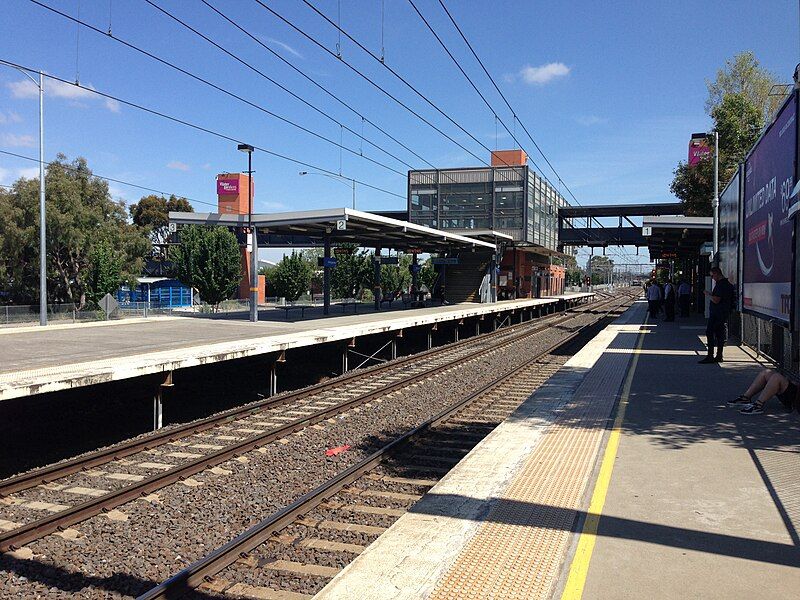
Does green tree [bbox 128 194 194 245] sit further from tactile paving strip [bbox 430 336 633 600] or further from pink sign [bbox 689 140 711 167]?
tactile paving strip [bbox 430 336 633 600]

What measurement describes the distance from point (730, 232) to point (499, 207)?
31828 millimetres

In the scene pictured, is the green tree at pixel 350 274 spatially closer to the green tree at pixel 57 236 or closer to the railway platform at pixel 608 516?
the green tree at pixel 57 236

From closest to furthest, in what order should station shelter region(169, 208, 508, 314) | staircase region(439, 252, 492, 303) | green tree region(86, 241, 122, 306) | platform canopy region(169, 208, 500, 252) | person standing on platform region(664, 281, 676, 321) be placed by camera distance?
1. platform canopy region(169, 208, 500, 252)
2. station shelter region(169, 208, 508, 314)
3. person standing on platform region(664, 281, 676, 321)
4. green tree region(86, 241, 122, 306)
5. staircase region(439, 252, 492, 303)

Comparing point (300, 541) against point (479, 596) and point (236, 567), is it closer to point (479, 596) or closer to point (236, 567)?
point (236, 567)

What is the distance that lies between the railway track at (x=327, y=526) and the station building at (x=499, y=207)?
123ft

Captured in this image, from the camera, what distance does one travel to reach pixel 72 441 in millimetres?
8953

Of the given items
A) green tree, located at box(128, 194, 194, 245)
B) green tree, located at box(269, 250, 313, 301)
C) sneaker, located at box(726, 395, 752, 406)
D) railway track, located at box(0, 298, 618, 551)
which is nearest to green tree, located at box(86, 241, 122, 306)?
green tree, located at box(269, 250, 313, 301)

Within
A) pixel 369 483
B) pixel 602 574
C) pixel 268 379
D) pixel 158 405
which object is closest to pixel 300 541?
pixel 369 483

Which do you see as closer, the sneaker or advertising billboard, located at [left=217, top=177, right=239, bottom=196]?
the sneaker

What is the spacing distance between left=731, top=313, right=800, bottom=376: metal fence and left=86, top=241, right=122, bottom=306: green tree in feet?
92.5

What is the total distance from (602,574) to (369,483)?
326 cm

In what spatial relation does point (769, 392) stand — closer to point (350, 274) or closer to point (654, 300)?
point (654, 300)

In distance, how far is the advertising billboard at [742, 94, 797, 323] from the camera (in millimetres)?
9359

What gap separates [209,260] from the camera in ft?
113
